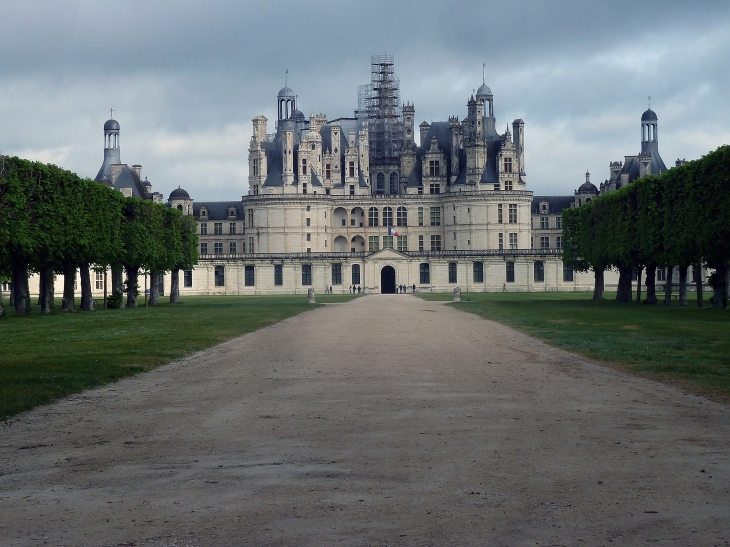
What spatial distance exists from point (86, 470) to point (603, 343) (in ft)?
62.4

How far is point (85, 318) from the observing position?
41.8 m

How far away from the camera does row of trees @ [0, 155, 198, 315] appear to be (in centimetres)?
4222

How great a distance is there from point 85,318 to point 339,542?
A: 36631 mm

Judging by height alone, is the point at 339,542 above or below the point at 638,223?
below

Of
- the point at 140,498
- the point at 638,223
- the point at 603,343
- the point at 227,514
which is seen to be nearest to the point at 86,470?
the point at 140,498

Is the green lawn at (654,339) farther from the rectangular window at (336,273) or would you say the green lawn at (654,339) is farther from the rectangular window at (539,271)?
the rectangular window at (336,273)

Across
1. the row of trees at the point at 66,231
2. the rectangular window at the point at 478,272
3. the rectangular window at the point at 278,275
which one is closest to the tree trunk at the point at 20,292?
the row of trees at the point at 66,231

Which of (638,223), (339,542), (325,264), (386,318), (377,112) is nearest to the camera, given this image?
(339,542)

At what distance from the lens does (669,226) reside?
1991 inches

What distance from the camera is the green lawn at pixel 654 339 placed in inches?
729

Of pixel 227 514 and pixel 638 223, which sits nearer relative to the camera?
pixel 227 514

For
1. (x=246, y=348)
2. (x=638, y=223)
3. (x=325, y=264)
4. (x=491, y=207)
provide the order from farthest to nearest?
1. (x=491, y=207)
2. (x=325, y=264)
3. (x=638, y=223)
4. (x=246, y=348)

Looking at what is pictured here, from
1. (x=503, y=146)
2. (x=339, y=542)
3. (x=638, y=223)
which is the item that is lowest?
(x=339, y=542)

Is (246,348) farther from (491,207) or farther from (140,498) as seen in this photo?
(491,207)
